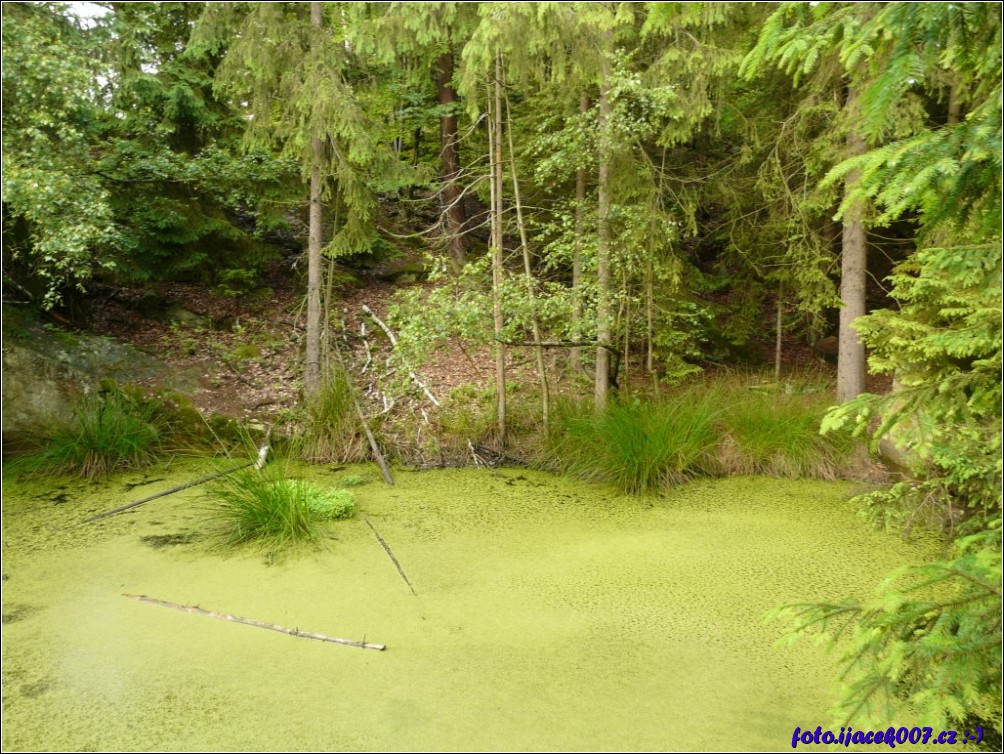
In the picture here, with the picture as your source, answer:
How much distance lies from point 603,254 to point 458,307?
1275mm

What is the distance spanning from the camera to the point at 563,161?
4.84 m

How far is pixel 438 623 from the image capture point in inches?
109

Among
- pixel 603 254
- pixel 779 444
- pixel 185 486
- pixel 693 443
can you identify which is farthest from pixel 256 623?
pixel 779 444

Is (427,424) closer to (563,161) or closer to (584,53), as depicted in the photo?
(563,161)

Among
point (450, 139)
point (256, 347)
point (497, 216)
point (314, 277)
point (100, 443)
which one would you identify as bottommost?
point (100, 443)

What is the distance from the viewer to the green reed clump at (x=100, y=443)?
173 inches

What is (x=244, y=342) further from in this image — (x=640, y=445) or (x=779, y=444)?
Answer: (x=779, y=444)

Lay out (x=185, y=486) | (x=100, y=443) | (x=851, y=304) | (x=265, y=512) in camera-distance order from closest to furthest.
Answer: (x=265, y=512) → (x=185, y=486) → (x=100, y=443) → (x=851, y=304)

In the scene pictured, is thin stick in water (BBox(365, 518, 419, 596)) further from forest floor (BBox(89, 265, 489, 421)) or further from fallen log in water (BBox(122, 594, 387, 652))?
forest floor (BBox(89, 265, 489, 421))

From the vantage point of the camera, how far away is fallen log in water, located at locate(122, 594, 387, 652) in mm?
2564

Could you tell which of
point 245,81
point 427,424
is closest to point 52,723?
point 427,424

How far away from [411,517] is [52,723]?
2.17m

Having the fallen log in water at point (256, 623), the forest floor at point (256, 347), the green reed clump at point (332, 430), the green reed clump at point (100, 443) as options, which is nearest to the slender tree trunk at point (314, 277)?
the green reed clump at point (332, 430)

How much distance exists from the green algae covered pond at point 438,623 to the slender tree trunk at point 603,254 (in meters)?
1.28
